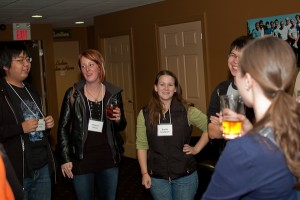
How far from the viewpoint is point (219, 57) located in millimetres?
5223

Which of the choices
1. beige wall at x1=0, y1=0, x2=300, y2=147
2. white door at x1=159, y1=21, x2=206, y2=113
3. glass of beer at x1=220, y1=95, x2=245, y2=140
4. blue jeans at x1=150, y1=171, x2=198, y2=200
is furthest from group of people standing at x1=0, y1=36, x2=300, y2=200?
white door at x1=159, y1=21, x2=206, y2=113

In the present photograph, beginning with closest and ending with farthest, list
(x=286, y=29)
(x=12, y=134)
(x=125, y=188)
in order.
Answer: (x=12, y=134)
(x=286, y=29)
(x=125, y=188)

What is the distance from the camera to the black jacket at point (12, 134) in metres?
2.67

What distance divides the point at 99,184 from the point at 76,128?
Answer: 1.63 ft

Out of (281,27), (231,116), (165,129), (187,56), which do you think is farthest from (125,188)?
(231,116)

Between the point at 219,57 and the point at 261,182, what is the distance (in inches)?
165

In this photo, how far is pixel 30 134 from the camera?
2836 mm

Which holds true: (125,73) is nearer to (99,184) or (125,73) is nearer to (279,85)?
(99,184)

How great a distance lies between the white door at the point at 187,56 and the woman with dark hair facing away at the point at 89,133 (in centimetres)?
282

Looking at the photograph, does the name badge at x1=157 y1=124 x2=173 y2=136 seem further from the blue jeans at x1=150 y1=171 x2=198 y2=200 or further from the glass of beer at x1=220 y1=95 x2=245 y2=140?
the glass of beer at x1=220 y1=95 x2=245 y2=140

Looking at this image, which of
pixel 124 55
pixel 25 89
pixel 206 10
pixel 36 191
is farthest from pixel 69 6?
pixel 36 191

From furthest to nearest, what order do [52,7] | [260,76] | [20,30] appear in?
1. [20,30]
2. [52,7]
3. [260,76]

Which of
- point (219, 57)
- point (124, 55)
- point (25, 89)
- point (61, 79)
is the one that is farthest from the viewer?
point (61, 79)

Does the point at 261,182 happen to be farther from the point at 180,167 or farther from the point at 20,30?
the point at 20,30
